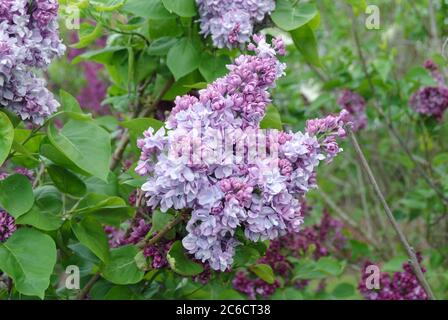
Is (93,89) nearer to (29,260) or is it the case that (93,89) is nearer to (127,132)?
(127,132)

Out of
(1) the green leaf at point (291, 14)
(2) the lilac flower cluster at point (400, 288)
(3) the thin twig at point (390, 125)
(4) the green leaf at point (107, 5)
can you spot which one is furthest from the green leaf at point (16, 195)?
(3) the thin twig at point (390, 125)

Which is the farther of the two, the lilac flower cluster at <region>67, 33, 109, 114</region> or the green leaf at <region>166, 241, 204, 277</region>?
the lilac flower cluster at <region>67, 33, 109, 114</region>

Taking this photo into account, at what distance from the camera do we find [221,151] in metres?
1.39

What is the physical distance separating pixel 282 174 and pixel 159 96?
3.07 feet

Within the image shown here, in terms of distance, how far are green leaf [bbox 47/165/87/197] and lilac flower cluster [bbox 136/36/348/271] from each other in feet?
1.27

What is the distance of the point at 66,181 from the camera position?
179 centimetres

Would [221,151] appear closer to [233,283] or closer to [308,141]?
[308,141]

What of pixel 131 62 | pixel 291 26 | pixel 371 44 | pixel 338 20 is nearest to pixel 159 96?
pixel 131 62

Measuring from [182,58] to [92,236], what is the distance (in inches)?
23.5

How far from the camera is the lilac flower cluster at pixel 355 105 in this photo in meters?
3.08

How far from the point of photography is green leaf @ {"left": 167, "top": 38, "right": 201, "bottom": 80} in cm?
200

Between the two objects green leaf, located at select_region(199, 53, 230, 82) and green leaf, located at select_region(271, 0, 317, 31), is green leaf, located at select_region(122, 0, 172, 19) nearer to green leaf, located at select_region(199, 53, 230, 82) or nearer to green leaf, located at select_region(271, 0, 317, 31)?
green leaf, located at select_region(199, 53, 230, 82)

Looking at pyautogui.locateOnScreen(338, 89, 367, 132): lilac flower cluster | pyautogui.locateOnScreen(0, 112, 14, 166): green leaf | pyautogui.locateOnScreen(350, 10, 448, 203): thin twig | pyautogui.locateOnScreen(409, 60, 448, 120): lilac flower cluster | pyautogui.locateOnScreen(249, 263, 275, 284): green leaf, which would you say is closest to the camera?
pyautogui.locateOnScreen(0, 112, 14, 166): green leaf

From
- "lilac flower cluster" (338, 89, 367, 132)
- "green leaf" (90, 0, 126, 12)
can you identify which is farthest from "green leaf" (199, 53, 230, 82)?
"lilac flower cluster" (338, 89, 367, 132)
